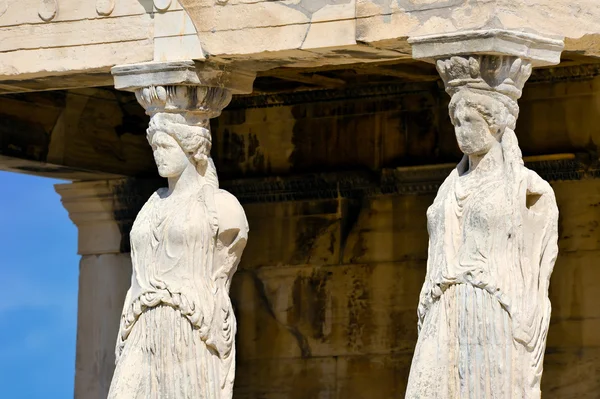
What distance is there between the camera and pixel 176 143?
11789 mm

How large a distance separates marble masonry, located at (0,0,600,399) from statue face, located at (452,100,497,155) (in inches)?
0.7

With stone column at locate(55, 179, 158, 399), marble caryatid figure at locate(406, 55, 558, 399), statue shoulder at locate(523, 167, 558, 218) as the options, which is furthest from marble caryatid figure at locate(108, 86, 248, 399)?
stone column at locate(55, 179, 158, 399)

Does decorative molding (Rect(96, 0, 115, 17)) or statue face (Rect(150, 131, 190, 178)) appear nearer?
statue face (Rect(150, 131, 190, 178))

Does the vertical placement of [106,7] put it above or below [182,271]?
above

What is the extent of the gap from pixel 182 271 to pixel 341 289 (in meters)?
3.59

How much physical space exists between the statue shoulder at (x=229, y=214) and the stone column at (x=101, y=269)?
4.19m

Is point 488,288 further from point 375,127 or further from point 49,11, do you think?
point 375,127

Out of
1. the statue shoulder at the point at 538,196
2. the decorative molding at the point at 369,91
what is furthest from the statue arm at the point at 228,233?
the decorative molding at the point at 369,91

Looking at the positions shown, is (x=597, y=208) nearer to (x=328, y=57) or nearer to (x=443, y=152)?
(x=443, y=152)

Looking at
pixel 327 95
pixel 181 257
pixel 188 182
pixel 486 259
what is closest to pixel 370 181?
pixel 327 95

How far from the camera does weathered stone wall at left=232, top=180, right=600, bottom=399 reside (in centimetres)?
1420

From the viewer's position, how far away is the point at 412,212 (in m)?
14.8

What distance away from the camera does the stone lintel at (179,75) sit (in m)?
11.7

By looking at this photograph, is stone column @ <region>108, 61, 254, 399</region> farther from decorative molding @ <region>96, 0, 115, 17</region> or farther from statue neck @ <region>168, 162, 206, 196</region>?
decorative molding @ <region>96, 0, 115, 17</region>
